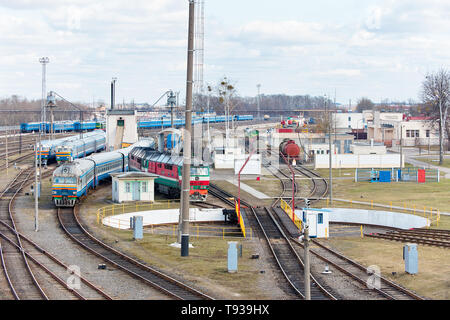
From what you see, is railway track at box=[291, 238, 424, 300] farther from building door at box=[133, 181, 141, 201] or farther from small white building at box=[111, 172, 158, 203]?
building door at box=[133, 181, 141, 201]

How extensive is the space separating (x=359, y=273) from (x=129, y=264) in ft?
33.6

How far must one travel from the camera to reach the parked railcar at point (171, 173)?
47.5 meters

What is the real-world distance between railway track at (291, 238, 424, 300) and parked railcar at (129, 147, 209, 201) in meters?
13.8

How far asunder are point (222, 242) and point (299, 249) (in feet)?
15.7

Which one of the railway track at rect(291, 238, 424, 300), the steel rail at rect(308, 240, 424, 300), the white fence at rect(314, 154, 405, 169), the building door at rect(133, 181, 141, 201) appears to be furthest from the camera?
the white fence at rect(314, 154, 405, 169)

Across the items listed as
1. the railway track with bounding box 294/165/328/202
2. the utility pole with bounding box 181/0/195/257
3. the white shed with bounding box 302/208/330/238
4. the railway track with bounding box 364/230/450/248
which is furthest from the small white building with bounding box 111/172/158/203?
the utility pole with bounding box 181/0/195/257

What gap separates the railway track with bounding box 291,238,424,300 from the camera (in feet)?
76.2

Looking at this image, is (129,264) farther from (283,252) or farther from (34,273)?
(283,252)

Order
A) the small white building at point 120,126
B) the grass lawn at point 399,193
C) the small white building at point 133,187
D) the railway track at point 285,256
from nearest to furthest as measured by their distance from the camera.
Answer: the railway track at point 285,256 → the small white building at point 133,187 → the grass lawn at point 399,193 → the small white building at point 120,126

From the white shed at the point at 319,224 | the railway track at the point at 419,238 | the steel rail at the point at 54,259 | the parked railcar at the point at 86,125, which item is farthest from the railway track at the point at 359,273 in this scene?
the parked railcar at the point at 86,125

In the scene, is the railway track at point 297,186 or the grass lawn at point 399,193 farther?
the railway track at point 297,186

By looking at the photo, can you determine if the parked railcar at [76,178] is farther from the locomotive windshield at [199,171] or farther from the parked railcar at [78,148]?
the parked railcar at [78,148]

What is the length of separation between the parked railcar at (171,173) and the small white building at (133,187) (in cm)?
204
